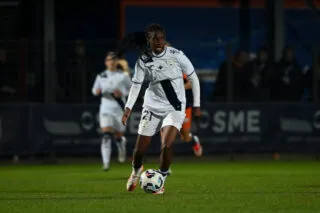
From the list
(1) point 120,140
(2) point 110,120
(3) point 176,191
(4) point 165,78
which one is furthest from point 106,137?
(4) point 165,78

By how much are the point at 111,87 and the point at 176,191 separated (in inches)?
307

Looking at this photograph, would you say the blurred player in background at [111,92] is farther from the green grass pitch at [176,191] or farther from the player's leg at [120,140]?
the green grass pitch at [176,191]

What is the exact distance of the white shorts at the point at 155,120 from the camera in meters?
14.2

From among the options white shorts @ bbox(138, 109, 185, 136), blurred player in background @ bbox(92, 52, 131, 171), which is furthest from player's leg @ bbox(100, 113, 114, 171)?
white shorts @ bbox(138, 109, 185, 136)

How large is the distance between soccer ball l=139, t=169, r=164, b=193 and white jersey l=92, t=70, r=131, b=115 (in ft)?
26.7

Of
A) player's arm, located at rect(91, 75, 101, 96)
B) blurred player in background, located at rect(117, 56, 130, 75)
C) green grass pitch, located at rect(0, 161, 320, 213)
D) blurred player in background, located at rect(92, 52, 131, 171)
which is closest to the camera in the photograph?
green grass pitch, located at rect(0, 161, 320, 213)

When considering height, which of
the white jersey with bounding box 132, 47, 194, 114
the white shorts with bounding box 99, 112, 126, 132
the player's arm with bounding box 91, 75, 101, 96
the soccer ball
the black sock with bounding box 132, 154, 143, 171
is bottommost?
the white shorts with bounding box 99, 112, 126, 132

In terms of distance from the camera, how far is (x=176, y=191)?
48.3 ft

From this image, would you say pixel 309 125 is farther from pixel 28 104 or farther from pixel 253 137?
pixel 28 104

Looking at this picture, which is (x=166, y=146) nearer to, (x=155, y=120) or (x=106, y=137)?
(x=155, y=120)

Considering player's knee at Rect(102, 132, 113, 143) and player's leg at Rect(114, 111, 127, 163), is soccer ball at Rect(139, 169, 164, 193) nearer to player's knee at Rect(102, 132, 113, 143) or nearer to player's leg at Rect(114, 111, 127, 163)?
player's knee at Rect(102, 132, 113, 143)

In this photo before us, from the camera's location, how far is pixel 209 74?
25859mm

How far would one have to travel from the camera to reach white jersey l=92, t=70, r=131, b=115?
22.1 m

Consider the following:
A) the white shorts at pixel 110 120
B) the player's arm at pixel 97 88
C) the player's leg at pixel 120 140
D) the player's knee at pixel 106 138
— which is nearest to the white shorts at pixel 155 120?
the player's knee at pixel 106 138
